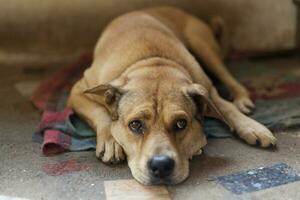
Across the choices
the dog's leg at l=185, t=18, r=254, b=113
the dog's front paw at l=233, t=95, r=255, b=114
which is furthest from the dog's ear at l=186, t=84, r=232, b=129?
the dog's leg at l=185, t=18, r=254, b=113

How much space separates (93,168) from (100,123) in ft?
0.99

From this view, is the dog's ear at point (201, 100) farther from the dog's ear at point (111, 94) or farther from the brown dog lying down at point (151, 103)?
the dog's ear at point (111, 94)

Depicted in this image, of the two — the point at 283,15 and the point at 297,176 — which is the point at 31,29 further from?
the point at 297,176

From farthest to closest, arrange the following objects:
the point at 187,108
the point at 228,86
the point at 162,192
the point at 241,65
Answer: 1. the point at 241,65
2. the point at 228,86
3. the point at 187,108
4. the point at 162,192

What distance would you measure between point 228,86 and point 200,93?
3.21 ft

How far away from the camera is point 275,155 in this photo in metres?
2.80

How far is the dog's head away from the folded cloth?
290mm

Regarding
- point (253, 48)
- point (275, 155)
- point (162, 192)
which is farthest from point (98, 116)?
point (253, 48)

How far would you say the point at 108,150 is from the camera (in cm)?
273

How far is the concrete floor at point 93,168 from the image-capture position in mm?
2434

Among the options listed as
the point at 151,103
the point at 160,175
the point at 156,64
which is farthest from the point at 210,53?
the point at 160,175

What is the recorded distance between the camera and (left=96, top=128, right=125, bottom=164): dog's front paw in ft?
8.86

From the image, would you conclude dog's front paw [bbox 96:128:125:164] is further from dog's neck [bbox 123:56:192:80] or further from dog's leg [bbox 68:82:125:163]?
dog's neck [bbox 123:56:192:80]

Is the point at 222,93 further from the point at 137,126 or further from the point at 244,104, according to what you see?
the point at 137,126
